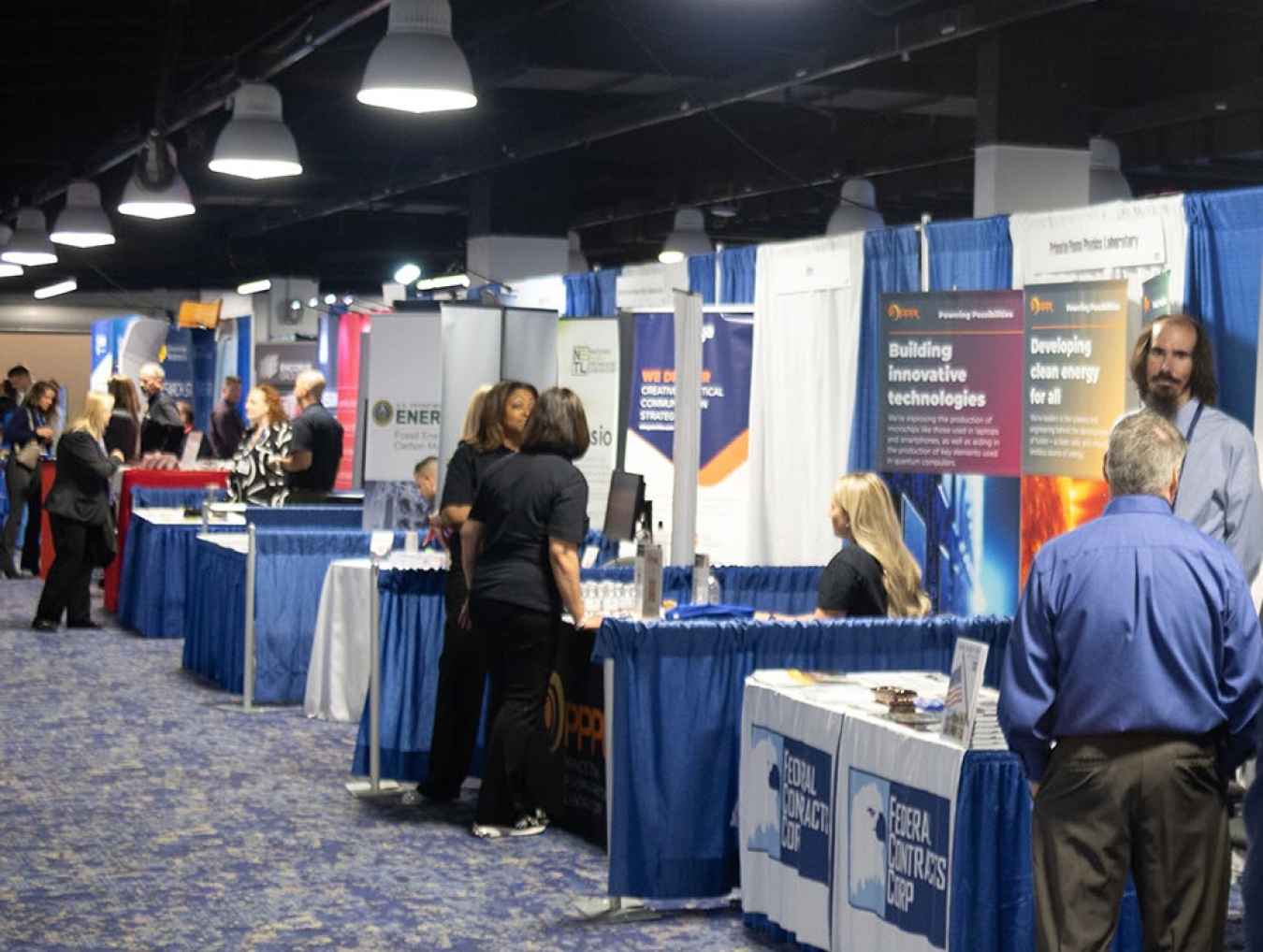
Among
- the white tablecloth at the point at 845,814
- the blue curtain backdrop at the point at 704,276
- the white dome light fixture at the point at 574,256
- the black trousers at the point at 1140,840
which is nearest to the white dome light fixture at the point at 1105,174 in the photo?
the blue curtain backdrop at the point at 704,276

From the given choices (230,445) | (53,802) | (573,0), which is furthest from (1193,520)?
(230,445)

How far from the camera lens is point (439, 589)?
6.88m

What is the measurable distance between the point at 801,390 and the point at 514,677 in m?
2.71

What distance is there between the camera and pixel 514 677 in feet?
19.2

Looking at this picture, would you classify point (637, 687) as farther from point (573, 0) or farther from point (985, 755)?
point (573, 0)

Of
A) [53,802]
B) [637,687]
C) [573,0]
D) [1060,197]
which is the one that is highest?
[573,0]

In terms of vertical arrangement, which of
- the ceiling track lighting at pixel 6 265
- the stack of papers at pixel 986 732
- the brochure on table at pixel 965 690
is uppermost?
the ceiling track lighting at pixel 6 265

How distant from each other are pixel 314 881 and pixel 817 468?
132 inches

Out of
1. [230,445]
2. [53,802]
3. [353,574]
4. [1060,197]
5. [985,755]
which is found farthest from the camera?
[230,445]

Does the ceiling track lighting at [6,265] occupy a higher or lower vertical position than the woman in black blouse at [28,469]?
higher

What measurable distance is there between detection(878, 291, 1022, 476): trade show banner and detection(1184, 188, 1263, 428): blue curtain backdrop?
936mm

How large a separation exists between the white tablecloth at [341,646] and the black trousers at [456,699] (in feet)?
5.37

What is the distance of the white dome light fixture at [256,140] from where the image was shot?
9.12 meters

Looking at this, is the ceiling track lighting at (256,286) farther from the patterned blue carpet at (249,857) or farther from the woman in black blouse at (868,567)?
the woman in black blouse at (868,567)
